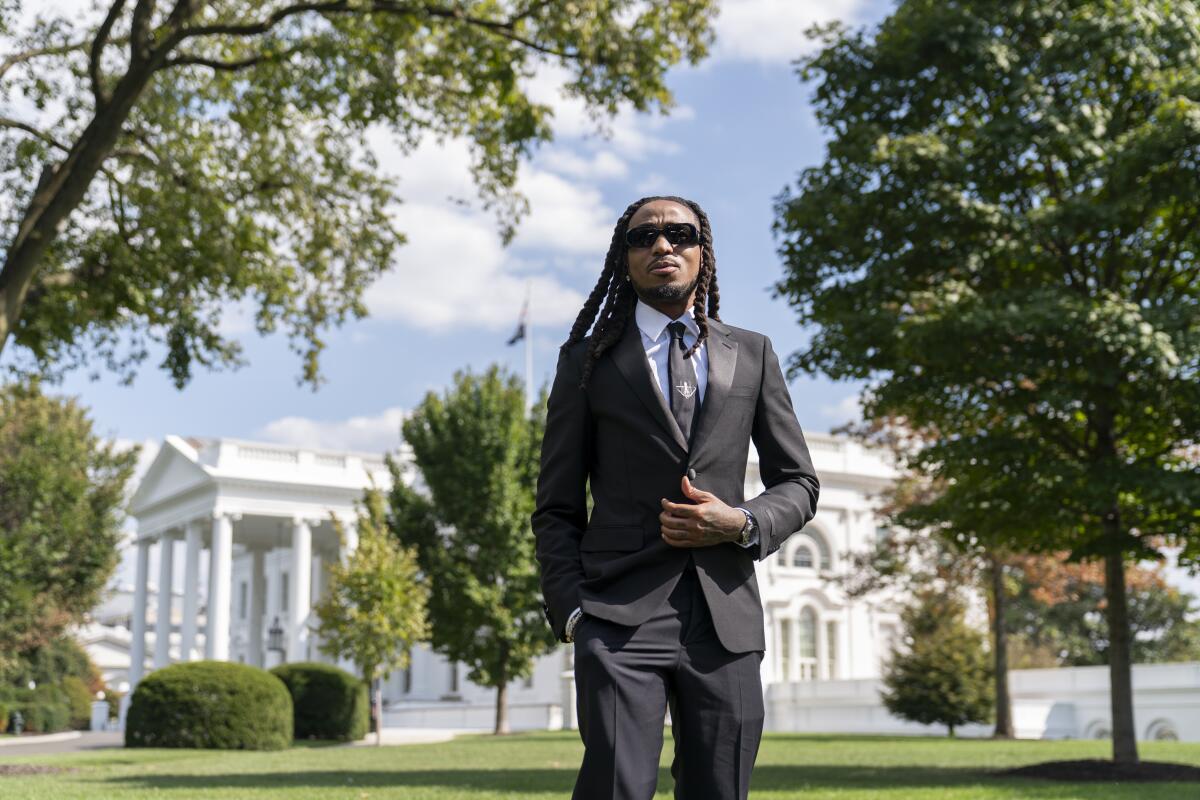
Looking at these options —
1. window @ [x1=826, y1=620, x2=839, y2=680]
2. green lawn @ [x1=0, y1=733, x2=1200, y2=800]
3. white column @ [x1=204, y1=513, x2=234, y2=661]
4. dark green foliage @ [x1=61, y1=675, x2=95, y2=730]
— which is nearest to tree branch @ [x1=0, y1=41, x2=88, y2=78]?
green lawn @ [x1=0, y1=733, x2=1200, y2=800]

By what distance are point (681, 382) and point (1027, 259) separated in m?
13.0

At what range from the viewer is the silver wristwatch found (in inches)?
134

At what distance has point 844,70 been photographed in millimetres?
16984

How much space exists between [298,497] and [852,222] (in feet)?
151

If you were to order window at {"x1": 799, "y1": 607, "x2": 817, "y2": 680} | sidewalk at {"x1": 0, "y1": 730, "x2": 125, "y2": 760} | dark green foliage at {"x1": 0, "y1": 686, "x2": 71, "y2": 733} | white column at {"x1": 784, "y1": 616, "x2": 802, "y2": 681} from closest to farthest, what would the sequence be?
sidewalk at {"x1": 0, "y1": 730, "x2": 125, "y2": 760}
dark green foliage at {"x1": 0, "y1": 686, "x2": 71, "y2": 733}
white column at {"x1": 784, "y1": 616, "x2": 802, "y2": 681}
window at {"x1": 799, "y1": 607, "x2": 817, "y2": 680}

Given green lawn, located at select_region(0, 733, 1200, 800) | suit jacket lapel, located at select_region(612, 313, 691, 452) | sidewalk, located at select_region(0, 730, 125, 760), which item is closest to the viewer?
suit jacket lapel, located at select_region(612, 313, 691, 452)

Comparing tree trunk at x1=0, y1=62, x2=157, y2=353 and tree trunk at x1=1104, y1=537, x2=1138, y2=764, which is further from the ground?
tree trunk at x1=0, y1=62, x2=157, y2=353

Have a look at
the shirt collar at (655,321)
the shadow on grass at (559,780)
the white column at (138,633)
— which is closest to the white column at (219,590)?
the white column at (138,633)

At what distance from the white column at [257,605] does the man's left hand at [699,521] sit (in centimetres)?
6850

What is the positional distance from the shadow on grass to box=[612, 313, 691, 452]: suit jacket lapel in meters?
9.57

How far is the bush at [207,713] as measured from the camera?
28.8 metres

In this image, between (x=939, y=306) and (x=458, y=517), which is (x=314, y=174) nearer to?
(x=939, y=306)

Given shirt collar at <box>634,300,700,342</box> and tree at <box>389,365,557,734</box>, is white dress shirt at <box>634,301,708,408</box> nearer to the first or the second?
shirt collar at <box>634,300,700,342</box>

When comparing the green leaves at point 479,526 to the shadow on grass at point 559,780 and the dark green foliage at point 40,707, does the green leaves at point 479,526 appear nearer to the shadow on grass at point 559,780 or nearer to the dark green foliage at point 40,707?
the shadow on grass at point 559,780
